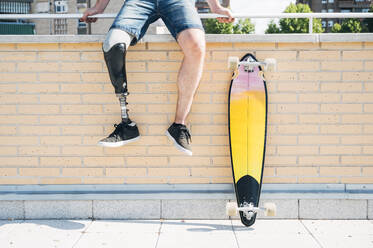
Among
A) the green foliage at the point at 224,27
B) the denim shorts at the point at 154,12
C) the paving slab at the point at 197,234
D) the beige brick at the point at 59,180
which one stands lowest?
the paving slab at the point at 197,234

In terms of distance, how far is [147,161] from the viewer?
298cm

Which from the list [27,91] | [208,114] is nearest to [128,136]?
[208,114]

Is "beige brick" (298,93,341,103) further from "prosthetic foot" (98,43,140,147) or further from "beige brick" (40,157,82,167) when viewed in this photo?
"beige brick" (40,157,82,167)

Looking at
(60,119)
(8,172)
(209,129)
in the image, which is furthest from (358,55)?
(8,172)

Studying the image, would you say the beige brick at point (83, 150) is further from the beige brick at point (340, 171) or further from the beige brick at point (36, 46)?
the beige brick at point (340, 171)

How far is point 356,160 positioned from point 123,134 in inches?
78.7

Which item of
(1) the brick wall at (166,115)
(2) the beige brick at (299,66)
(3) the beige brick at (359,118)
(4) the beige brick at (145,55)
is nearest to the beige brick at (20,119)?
(1) the brick wall at (166,115)

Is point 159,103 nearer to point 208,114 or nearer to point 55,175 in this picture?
point 208,114

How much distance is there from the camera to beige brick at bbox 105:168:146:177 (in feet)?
9.80

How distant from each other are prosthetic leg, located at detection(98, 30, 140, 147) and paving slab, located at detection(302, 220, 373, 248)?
5.39ft

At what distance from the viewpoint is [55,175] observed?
3004 mm

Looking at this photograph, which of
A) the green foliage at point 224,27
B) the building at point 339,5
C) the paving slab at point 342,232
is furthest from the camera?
the building at point 339,5

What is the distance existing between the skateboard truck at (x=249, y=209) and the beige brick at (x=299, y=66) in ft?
3.74

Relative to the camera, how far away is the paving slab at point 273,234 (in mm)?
2516
